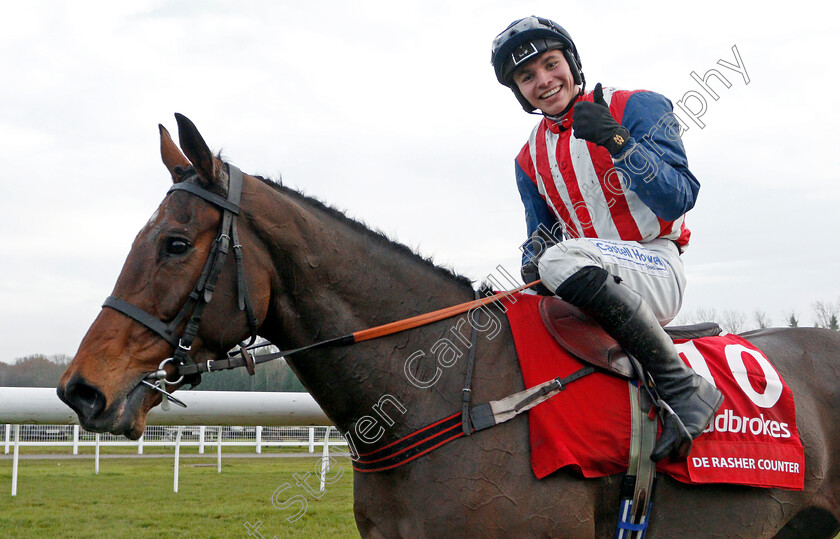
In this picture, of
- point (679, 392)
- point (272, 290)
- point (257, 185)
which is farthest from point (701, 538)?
point (257, 185)

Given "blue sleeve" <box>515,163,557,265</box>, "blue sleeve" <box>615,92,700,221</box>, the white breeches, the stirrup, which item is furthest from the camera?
"blue sleeve" <box>515,163,557,265</box>

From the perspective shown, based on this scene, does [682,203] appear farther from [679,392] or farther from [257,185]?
[257,185]

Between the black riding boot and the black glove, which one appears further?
the black glove

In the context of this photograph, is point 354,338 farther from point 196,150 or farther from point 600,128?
point 600,128

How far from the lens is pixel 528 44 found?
10.5 ft

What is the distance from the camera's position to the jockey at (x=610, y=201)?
2.62 meters

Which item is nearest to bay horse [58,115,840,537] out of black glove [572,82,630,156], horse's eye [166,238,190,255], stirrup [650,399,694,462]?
horse's eye [166,238,190,255]

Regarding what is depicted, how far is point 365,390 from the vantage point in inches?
101

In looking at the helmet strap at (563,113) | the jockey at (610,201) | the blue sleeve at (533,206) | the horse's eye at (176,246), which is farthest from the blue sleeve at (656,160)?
the horse's eye at (176,246)

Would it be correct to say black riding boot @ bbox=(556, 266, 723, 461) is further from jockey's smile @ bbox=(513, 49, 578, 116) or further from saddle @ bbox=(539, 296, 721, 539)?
jockey's smile @ bbox=(513, 49, 578, 116)

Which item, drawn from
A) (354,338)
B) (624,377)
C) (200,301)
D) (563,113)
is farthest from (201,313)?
(563,113)

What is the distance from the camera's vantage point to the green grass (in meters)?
6.62

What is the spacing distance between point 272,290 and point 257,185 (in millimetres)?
429

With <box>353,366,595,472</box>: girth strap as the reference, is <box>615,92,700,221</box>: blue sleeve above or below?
above
